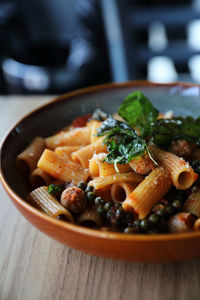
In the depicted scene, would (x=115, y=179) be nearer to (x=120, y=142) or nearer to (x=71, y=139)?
(x=120, y=142)

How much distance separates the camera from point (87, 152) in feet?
5.09

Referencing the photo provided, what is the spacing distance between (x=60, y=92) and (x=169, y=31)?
141 cm

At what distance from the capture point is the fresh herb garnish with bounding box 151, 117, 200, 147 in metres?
1.54

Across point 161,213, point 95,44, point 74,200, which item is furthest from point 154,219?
point 95,44

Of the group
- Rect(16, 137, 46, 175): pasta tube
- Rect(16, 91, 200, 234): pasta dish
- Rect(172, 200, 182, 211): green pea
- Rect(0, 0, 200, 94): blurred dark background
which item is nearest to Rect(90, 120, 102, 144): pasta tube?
Rect(16, 91, 200, 234): pasta dish

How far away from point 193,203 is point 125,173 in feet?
0.89

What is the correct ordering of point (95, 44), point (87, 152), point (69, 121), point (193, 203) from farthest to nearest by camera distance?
point (95, 44) → point (69, 121) → point (87, 152) → point (193, 203)

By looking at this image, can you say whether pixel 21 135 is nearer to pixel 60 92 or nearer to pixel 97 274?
pixel 97 274

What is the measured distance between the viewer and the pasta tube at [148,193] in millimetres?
1271

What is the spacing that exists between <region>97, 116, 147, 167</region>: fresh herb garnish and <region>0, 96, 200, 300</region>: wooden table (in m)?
0.37

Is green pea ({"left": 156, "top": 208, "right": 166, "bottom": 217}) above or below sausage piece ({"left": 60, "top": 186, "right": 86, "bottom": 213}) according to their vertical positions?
below

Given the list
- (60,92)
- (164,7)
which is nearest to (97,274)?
(60,92)

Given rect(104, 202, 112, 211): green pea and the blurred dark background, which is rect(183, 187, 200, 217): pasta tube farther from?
the blurred dark background

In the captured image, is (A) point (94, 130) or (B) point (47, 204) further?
(A) point (94, 130)
